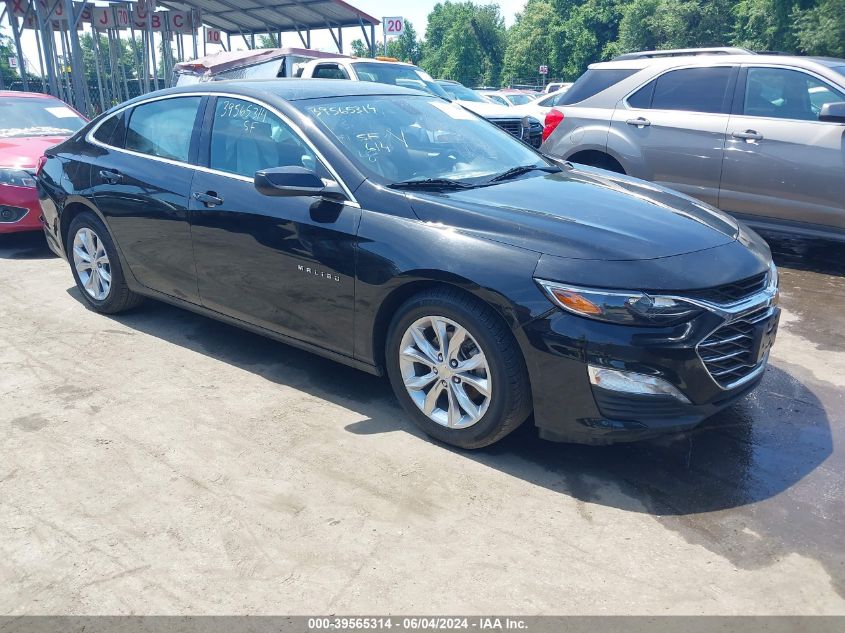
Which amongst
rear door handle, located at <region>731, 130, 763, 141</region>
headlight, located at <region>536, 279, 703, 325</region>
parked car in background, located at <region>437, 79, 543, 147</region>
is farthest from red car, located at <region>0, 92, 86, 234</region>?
rear door handle, located at <region>731, 130, 763, 141</region>

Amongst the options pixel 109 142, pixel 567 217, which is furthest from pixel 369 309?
pixel 109 142

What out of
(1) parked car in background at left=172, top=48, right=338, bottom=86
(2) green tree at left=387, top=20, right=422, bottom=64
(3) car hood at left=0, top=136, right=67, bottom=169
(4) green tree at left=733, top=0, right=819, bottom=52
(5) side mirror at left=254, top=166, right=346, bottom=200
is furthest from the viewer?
(2) green tree at left=387, top=20, right=422, bottom=64

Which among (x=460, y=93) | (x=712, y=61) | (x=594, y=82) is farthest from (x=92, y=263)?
(x=460, y=93)

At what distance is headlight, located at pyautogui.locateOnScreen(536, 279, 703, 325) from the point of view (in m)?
2.92

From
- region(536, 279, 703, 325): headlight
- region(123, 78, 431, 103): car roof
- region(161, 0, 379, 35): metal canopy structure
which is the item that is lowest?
region(536, 279, 703, 325): headlight

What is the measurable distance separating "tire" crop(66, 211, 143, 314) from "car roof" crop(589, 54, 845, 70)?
5.05 meters

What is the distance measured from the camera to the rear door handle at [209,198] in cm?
415

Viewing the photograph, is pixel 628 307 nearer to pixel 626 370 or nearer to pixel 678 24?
pixel 626 370

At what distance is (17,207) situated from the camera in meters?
6.98

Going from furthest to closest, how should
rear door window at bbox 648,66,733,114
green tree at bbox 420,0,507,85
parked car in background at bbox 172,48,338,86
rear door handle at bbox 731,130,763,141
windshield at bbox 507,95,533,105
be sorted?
green tree at bbox 420,0,507,85
windshield at bbox 507,95,533,105
parked car in background at bbox 172,48,338,86
rear door window at bbox 648,66,733,114
rear door handle at bbox 731,130,763,141

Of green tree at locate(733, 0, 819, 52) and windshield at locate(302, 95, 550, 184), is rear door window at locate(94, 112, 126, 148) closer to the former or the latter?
windshield at locate(302, 95, 550, 184)

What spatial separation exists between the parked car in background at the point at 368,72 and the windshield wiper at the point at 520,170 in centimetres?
736

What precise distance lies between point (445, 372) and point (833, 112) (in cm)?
439

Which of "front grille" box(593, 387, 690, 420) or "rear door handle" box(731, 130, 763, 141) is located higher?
"rear door handle" box(731, 130, 763, 141)
